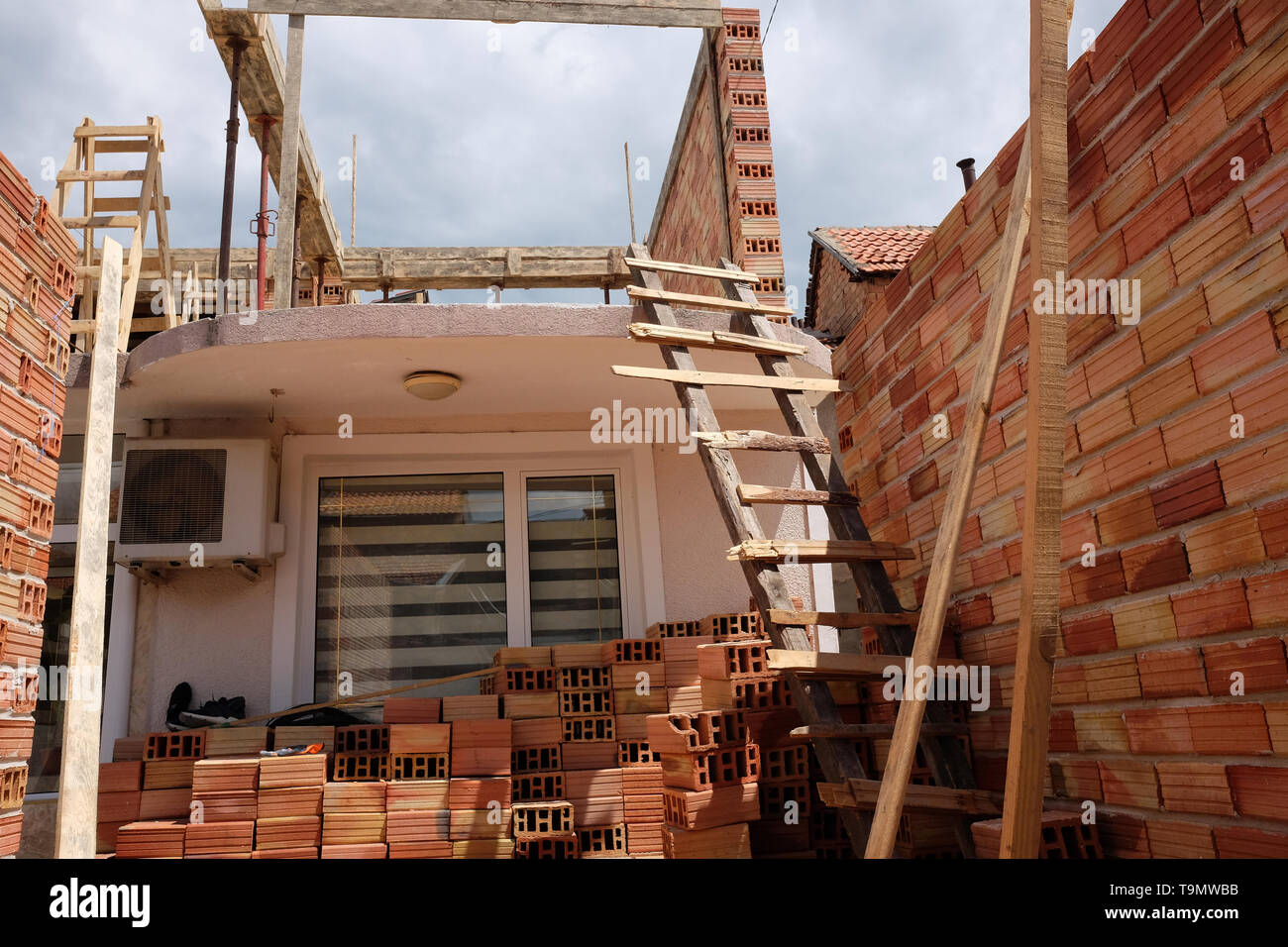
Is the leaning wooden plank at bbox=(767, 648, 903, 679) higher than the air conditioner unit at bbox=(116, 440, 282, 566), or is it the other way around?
the air conditioner unit at bbox=(116, 440, 282, 566)

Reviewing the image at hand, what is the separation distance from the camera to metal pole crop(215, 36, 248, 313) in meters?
7.72

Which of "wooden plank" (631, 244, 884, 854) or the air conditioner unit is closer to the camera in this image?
"wooden plank" (631, 244, 884, 854)

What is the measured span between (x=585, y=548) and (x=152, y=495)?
3155 millimetres

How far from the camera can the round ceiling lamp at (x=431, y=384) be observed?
625 centimetres

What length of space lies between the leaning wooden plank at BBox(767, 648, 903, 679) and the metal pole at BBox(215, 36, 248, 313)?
20.7ft

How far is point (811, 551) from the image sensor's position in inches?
134

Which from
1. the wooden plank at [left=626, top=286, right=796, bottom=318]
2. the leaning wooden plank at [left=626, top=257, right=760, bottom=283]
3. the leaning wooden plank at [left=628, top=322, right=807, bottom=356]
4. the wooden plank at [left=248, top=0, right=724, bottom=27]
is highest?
the wooden plank at [left=248, top=0, right=724, bottom=27]

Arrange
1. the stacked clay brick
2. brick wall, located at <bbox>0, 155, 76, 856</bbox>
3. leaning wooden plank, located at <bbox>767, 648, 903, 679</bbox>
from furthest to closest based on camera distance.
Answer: the stacked clay brick < leaning wooden plank, located at <bbox>767, 648, 903, 679</bbox> < brick wall, located at <bbox>0, 155, 76, 856</bbox>

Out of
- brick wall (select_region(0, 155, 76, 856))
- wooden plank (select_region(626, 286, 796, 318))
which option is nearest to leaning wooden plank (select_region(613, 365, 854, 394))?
wooden plank (select_region(626, 286, 796, 318))

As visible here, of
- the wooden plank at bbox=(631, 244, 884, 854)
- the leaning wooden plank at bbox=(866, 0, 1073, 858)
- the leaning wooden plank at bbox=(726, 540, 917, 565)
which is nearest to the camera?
the leaning wooden plank at bbox=(866, 0, 1073, 858)

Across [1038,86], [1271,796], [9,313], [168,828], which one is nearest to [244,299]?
[168,828]

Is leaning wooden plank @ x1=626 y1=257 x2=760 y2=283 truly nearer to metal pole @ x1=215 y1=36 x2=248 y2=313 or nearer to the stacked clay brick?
the stacked clay brick
